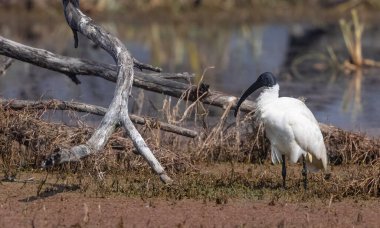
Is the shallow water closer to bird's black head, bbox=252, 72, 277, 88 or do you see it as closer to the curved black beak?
the curved black beak

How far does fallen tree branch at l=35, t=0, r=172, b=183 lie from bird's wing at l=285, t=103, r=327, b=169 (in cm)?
125

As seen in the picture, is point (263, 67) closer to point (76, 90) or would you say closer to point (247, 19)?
point (76, 90)

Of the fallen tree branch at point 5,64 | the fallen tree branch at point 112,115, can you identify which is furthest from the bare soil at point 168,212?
the fallen tree branch at point 5,64

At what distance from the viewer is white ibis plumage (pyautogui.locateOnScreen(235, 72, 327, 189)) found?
898cm

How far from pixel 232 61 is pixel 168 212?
12869mm

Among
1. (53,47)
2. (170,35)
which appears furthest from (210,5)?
(53,47)

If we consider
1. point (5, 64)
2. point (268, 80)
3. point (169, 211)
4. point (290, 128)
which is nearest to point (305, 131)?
point (290, 128)

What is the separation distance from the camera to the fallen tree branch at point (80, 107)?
1021 centimetres

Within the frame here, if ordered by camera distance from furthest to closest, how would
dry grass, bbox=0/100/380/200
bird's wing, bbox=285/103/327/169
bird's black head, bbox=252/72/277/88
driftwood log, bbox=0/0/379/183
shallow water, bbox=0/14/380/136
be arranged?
shallow water, bbox=0/14/380/136 → driftwood log, bbox=0/0/379/183 → bird's black head, bbox=252/72/277/88 → bird's wing, bbox=285/103/327/169 → dry grass, bbox=0/100/380/200

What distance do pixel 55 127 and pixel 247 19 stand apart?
58.6 ft

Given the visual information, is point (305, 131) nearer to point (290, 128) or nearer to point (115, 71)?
point (290, 128)

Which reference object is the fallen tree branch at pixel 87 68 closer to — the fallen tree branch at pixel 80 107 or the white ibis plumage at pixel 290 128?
the fallen tree branch at pixel 80 107

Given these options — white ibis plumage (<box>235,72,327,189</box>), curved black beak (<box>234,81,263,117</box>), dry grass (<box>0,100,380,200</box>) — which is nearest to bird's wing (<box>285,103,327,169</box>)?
white ibis plumage (<box>235,72,327,189</box>)

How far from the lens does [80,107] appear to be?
10.3 m
